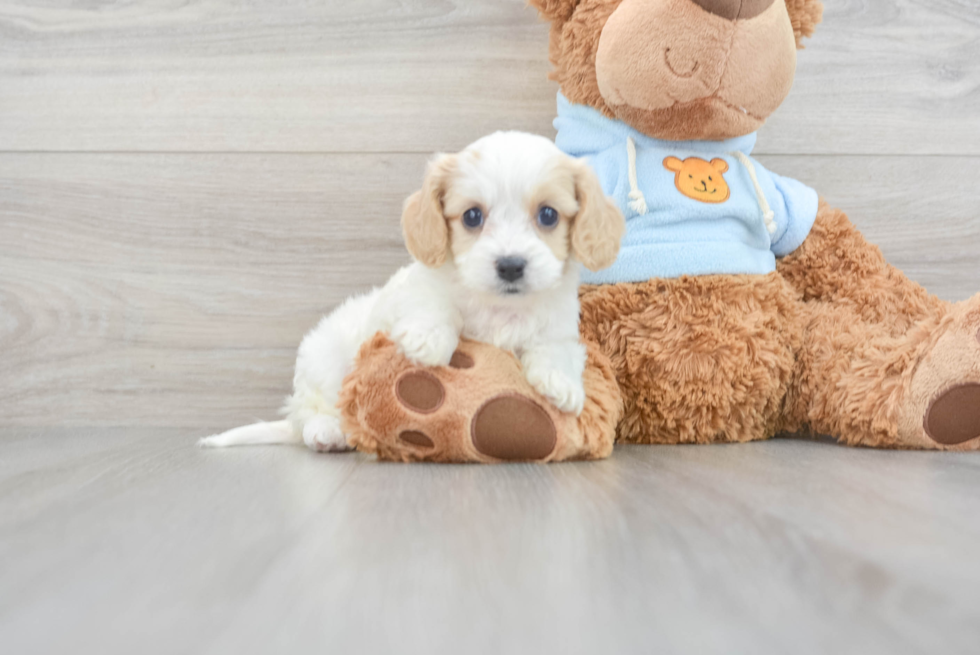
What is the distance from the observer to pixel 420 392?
3.39 feet

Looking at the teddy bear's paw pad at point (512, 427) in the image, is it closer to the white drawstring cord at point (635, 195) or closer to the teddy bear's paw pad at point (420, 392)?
the teddy bear's paw pad at point (420, 392)

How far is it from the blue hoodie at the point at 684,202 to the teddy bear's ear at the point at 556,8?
13cm

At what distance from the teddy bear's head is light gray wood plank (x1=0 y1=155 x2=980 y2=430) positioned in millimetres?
383

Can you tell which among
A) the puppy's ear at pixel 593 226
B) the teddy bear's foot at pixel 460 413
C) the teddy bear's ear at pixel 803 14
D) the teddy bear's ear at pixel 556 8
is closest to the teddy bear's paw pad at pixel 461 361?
the teddy bear's foot at pixel 460 413

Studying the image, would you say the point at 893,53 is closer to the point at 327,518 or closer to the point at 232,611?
the point at 327,518

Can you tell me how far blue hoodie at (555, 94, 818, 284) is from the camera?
121 centimetres

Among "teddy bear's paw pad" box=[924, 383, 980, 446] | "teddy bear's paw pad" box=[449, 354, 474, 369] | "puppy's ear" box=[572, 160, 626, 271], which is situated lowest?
"teddy bear's paw pad" box=[924, 383, 980, 446]

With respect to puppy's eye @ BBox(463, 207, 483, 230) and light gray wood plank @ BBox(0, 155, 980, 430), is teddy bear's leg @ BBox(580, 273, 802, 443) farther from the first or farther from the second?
light gray wood plank @ BBox(0, 155, 980, 430)

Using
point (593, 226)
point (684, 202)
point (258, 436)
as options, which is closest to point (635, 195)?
point (684, 202)

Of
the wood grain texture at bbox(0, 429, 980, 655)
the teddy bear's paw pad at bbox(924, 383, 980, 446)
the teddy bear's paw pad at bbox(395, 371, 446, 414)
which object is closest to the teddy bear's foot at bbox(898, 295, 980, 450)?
the teddy bear's paw pad at bbox(924, 383, 980, 446)

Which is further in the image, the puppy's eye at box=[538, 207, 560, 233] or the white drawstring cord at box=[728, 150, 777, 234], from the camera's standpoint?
the white drawstring cord at box=[728, 150, 777, 234]

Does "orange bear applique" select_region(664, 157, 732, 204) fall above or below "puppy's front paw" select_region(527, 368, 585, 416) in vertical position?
above

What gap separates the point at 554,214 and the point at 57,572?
72cm

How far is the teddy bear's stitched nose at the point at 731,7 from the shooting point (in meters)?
1.11
